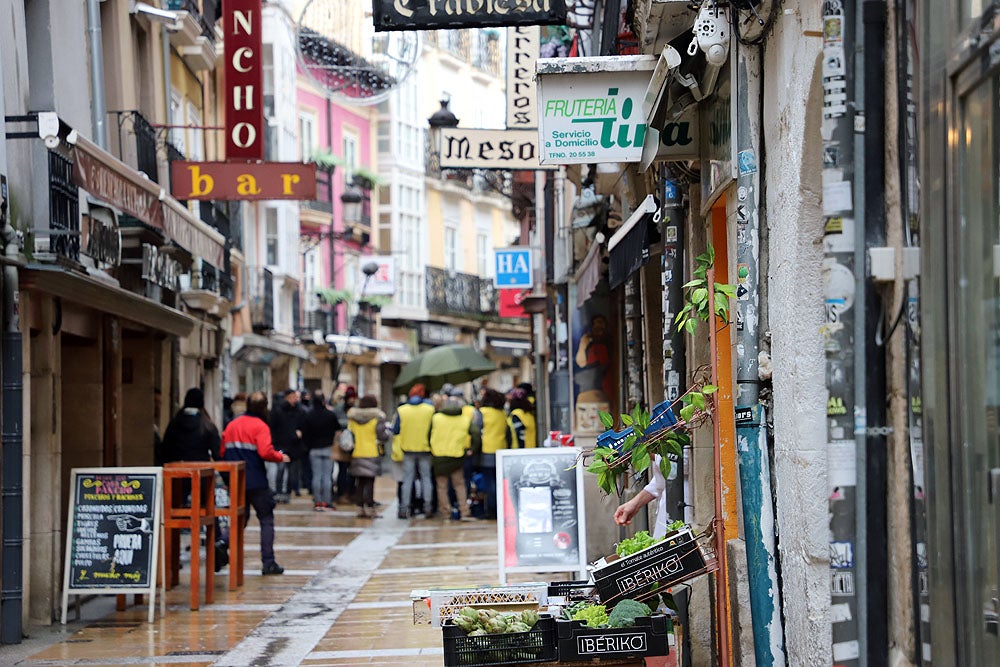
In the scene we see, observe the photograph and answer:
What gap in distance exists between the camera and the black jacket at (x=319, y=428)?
2445 centimetres

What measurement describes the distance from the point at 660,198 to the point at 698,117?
1692mm

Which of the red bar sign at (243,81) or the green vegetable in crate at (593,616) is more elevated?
the red bar sign at (243,81)

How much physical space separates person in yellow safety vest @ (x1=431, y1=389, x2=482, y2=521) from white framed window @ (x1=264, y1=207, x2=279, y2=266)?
56.9ft

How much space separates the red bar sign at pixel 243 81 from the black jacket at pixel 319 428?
23.9ft

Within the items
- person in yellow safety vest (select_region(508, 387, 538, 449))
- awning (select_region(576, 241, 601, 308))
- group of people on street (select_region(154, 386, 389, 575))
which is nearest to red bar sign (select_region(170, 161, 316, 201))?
group of people on street (select_region(154, 386, 389, 575))

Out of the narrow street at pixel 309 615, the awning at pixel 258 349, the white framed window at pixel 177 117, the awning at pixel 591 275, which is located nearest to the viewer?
the narrow street at pixel 309 615

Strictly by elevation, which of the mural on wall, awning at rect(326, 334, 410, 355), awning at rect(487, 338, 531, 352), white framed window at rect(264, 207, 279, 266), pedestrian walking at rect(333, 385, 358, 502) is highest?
white framed window at rect(264, 207, 279, 266)

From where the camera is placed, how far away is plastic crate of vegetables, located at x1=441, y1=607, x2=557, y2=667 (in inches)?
273

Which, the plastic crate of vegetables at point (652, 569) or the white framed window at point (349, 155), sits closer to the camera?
the plastic crate of vegetables at point (652, 569)

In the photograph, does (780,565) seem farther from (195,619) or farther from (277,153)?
(277,153)

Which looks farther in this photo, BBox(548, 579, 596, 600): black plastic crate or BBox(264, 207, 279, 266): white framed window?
BBox(264, 207, 279, 266): white framed window

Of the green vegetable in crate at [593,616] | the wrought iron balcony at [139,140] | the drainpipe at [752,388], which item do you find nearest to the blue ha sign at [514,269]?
the wrought iron balcony at [139,140]

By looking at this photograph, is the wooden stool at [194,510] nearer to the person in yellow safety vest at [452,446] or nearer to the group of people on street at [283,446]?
the group of people on street at [283,446]

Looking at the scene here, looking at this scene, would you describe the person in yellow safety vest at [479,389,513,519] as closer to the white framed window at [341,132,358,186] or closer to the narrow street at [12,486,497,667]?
the narrow street at [12,486,497,667]
